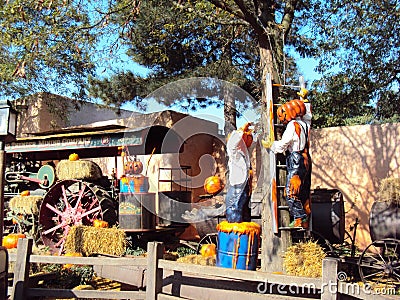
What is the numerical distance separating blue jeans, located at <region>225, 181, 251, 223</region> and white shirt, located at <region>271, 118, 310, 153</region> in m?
0.68

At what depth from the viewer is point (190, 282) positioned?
5000mm

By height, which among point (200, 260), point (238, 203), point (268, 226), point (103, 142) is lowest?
point (200, 260)

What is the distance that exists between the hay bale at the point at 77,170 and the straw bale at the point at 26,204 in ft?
2.58

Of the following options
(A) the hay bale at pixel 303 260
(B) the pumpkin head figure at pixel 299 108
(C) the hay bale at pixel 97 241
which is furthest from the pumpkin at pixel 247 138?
(C) the hay bale at pixel 97 241

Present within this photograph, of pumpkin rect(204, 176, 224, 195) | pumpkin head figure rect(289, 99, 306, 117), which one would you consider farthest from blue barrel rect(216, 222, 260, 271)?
pumpkin rect(204, 176, 224, 195)

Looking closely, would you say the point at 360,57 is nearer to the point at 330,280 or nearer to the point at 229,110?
the point at 229,110

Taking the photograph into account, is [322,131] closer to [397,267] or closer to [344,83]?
[344,83]

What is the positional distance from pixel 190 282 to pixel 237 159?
1.79m

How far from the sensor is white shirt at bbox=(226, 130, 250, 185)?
5.96 m

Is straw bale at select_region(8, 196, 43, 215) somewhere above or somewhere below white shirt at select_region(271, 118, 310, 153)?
below

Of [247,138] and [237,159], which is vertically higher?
[247,138]

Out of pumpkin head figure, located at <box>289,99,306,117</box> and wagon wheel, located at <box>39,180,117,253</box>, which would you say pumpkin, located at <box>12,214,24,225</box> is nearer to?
wagon wheel, located at <box>39,180,117,253</box>

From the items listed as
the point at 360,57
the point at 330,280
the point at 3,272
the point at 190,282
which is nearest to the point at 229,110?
the point at 360,57

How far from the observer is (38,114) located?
15.2 meters
